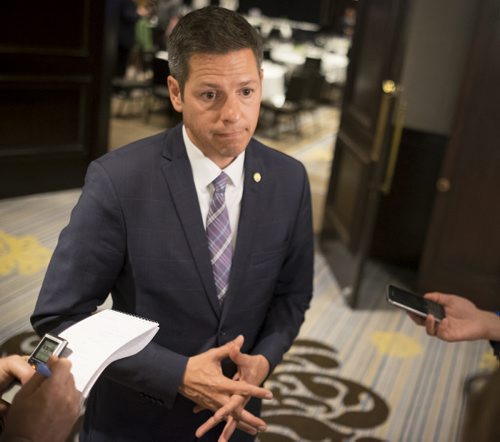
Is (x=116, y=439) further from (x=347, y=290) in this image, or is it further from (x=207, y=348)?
(x=347, y=290)

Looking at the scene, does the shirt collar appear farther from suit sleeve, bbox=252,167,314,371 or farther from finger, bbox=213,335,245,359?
finger, bbox=213,335,245,359

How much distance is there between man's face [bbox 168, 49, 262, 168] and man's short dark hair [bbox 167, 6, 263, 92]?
14 mm

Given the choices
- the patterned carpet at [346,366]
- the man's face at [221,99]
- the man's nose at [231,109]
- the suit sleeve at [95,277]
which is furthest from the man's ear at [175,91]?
the patterned carpet at [346,366]

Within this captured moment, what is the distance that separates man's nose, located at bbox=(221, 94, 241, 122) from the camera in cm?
127

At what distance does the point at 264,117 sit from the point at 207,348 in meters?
8.24

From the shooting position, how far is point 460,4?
4066mm

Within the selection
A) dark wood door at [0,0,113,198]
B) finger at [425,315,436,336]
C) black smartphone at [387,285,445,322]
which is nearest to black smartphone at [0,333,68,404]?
black smartphone at [387,285,445,322]

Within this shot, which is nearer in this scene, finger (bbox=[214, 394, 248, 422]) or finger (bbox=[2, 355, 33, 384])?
finger (bbox=[2, 355, 33, 384])

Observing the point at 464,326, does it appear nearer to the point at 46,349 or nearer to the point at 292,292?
the point at 292,292

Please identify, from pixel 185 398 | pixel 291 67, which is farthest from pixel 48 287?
pixel 291 67

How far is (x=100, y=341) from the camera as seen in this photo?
3.76 ft

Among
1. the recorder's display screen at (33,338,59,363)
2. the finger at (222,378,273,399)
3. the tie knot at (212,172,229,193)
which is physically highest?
the tie knot at (212,172,229,193)

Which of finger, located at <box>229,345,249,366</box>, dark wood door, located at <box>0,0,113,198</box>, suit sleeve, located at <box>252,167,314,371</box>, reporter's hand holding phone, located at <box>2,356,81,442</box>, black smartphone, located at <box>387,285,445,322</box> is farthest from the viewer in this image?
dark wood door, located at <box>0,0,113,198</box>

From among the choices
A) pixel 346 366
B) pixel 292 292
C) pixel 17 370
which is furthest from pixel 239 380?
pixel 346 366
